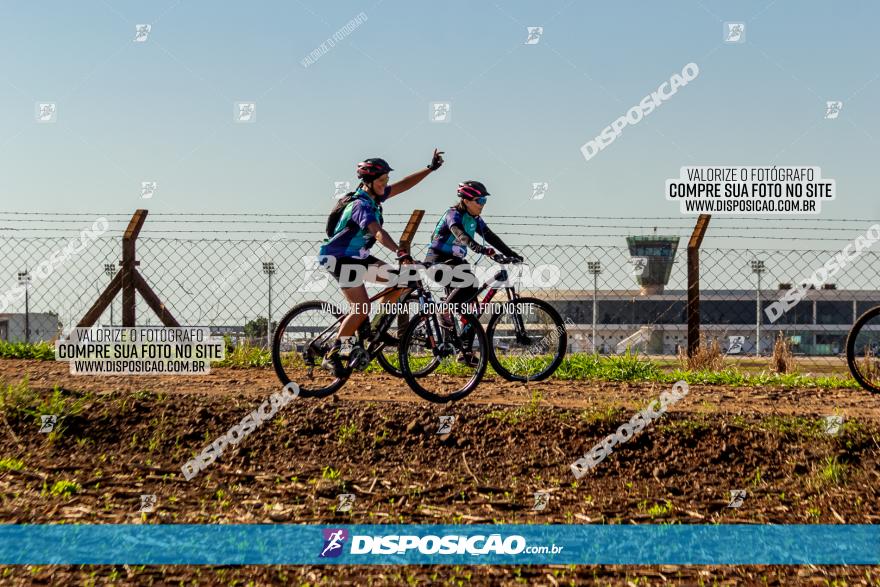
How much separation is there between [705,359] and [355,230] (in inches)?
262

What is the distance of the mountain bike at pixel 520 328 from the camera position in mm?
7867

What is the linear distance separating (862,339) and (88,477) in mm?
8471

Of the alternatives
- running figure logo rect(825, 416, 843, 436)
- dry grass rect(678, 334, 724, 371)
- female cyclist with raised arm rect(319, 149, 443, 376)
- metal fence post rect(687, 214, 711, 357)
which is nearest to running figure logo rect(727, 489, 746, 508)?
running figure logo rect(825, 416, 843, 436)

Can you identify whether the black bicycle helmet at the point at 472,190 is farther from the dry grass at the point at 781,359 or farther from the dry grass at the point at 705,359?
the dry grass at the point at 781,359

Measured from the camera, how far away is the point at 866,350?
1046cm

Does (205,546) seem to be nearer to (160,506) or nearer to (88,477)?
(160,506)

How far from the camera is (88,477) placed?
5.95m

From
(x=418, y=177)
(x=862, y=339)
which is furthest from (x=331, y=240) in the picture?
(x=862, y=339)

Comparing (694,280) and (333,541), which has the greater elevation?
(694,280)

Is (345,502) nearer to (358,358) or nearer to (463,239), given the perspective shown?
(358,358)

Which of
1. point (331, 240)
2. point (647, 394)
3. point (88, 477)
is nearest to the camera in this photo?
point (88, 477)

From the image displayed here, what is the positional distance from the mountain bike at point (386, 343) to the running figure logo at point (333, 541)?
2659mm

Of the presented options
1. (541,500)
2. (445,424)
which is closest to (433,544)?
(541,500)

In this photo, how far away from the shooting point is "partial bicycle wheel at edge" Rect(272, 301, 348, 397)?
757 cm
